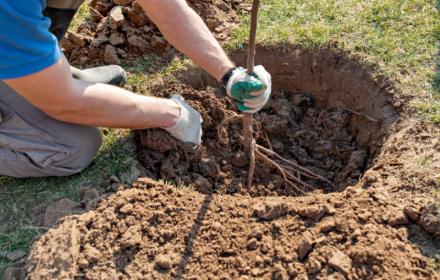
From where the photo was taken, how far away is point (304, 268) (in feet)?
7.11

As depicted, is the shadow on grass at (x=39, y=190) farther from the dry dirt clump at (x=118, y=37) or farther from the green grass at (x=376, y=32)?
the green grass at (x=376, y=32)

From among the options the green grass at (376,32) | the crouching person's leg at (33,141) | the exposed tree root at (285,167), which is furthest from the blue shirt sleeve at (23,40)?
the green grass at (376,32)

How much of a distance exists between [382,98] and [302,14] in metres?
0.93

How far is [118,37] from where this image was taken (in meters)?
3.46

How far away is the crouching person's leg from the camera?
2637 mm

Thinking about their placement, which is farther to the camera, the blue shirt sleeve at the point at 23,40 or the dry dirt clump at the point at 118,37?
the dry dirt clump at the point at 118,37

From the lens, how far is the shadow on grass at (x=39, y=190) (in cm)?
250

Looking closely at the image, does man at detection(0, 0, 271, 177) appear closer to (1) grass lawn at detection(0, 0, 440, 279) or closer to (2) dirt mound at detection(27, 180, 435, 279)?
(1) grass lawn at detection(0, 0, 440, 279)

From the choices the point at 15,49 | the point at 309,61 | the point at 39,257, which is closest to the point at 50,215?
the point at 39,257

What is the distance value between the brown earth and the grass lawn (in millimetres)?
150

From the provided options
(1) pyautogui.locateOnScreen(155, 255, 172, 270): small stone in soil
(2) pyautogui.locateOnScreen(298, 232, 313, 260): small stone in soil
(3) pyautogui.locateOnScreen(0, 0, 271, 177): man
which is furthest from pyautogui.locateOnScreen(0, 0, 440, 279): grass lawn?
(2) pyautogui.locateOnScreen(298, 232, 313, 260): small stone in soil

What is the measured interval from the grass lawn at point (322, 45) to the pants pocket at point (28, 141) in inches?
6.0

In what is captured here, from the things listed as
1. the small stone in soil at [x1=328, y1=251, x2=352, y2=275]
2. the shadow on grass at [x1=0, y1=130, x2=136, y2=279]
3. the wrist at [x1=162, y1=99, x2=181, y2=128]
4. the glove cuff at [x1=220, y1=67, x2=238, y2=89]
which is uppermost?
the glove cuff at [x1=220, y1=67, x2=238, y2=89]

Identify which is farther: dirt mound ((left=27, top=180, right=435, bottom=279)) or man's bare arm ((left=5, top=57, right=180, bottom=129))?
man's bare arm ((left=5, top=57, right=180, bottom=129))
